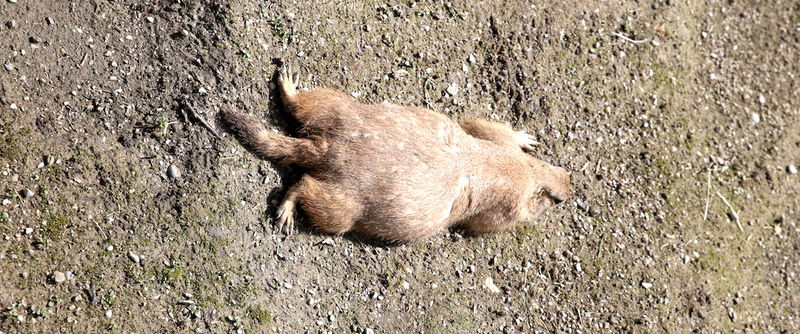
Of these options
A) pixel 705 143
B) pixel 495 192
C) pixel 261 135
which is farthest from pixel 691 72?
pixel 261 135

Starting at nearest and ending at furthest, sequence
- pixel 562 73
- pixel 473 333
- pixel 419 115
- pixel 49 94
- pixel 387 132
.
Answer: pixel 49 94, pixel 387 132, pixel 419 115, pixel 473 333, pixel 562 73

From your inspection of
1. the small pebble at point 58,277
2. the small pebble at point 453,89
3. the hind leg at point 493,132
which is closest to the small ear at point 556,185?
the hind leg at point 493,132

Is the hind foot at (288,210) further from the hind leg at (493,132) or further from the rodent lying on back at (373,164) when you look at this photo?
→ the hind leg at (493,132)

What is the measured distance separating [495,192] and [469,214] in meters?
0.32

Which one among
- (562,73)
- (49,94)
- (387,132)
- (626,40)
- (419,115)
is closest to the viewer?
(49,94)

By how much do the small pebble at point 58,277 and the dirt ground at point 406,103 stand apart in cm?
1

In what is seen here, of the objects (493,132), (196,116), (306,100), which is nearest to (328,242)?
(306,100)

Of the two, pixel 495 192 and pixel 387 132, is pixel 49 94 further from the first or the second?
pixel 495 192

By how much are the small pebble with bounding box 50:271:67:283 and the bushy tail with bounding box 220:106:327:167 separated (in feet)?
5.42

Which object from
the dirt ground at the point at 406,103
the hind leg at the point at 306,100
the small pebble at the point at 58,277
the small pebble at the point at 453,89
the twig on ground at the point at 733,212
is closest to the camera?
the small pebble at the point at 58,277

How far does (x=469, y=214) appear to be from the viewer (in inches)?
249

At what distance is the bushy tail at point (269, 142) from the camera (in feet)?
18.2

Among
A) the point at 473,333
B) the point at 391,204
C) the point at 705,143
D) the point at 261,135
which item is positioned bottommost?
the point at 473,333

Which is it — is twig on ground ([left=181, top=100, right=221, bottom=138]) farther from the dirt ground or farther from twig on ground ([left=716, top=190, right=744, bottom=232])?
twig on ground ([left=716, top=190, right=744, bottom=232])
